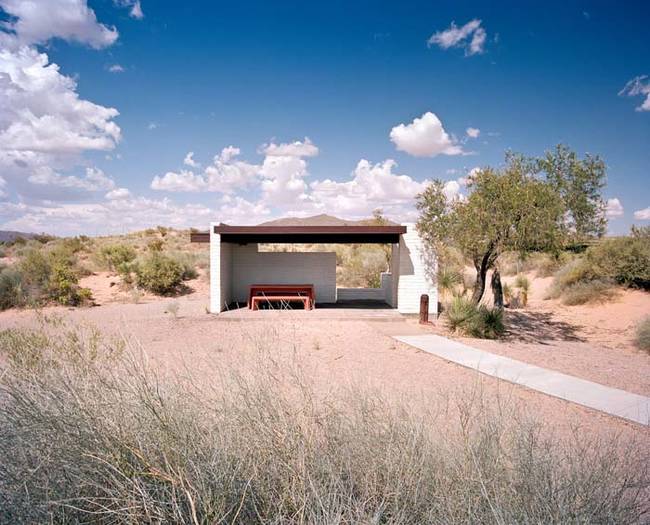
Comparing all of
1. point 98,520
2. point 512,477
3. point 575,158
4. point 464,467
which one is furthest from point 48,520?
point 575,158

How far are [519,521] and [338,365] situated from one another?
592 centimetres

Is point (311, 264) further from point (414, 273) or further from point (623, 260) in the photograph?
point (623, 260)

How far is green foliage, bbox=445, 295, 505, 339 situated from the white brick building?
2.17 metres

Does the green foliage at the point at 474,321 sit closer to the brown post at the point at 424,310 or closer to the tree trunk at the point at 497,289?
the brown post at the point at 424,310

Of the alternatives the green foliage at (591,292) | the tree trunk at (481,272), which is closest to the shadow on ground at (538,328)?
the tree trunk at (481,272)

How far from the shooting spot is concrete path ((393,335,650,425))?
21.1ft

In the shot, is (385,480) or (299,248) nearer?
(385,480)

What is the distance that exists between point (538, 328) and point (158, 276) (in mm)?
15876

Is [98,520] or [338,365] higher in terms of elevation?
[98,520]

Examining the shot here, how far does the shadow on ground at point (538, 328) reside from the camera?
12793 mm

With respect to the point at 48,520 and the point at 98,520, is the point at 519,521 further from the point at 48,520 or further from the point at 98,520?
the point at 48,520

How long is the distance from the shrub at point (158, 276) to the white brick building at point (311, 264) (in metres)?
5.09

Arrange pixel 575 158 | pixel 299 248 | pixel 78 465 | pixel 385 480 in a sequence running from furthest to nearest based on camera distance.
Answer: pixel 299 248 < pixel 575 158 < pixel 385 480 < pixel 78 465

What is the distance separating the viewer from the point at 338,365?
8375 mm
